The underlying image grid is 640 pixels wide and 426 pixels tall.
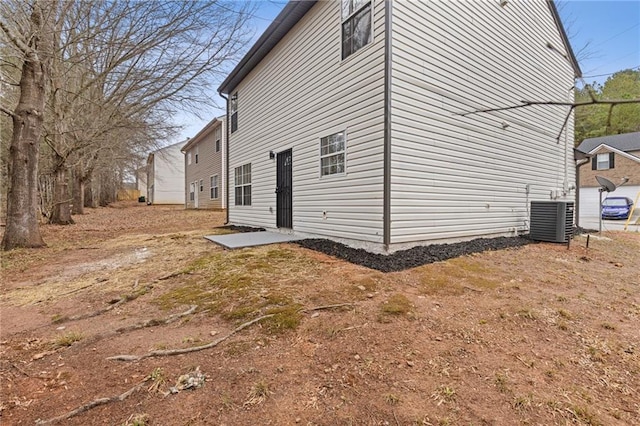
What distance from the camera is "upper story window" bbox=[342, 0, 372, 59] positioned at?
5.37 m

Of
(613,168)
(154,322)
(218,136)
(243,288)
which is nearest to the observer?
(154,322)

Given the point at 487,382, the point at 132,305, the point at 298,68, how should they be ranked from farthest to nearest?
the point at 298,68 < the point at 132,305 < the point at 487,382

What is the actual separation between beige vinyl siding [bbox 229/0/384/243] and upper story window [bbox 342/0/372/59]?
15 cm

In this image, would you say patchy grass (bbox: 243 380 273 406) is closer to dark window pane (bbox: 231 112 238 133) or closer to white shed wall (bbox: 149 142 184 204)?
dark window pane (bbox: 231 112 238 133)

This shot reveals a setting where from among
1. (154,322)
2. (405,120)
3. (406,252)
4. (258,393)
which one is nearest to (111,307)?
(154,322)

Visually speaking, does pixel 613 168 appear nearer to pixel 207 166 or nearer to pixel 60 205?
pixel 207 166

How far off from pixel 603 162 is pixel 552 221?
23.6m

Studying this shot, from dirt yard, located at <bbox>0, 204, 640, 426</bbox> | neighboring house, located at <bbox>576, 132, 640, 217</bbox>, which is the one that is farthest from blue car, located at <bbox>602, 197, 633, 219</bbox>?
dirt yard, located at <bbox>0, 204, 640, 426</bbox>

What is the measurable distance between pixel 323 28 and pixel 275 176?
3691 mm

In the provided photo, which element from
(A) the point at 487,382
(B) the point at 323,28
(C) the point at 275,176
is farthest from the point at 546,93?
(A) the point at 487,382

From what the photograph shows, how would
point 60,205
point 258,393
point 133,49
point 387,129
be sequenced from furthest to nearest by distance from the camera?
1. point 60,205
2. point 133,49
3. point 387,129
4. point 258,393

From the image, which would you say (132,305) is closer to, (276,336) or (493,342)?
(276,336)

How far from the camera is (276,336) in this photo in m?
2.56

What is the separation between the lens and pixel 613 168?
898 inches
